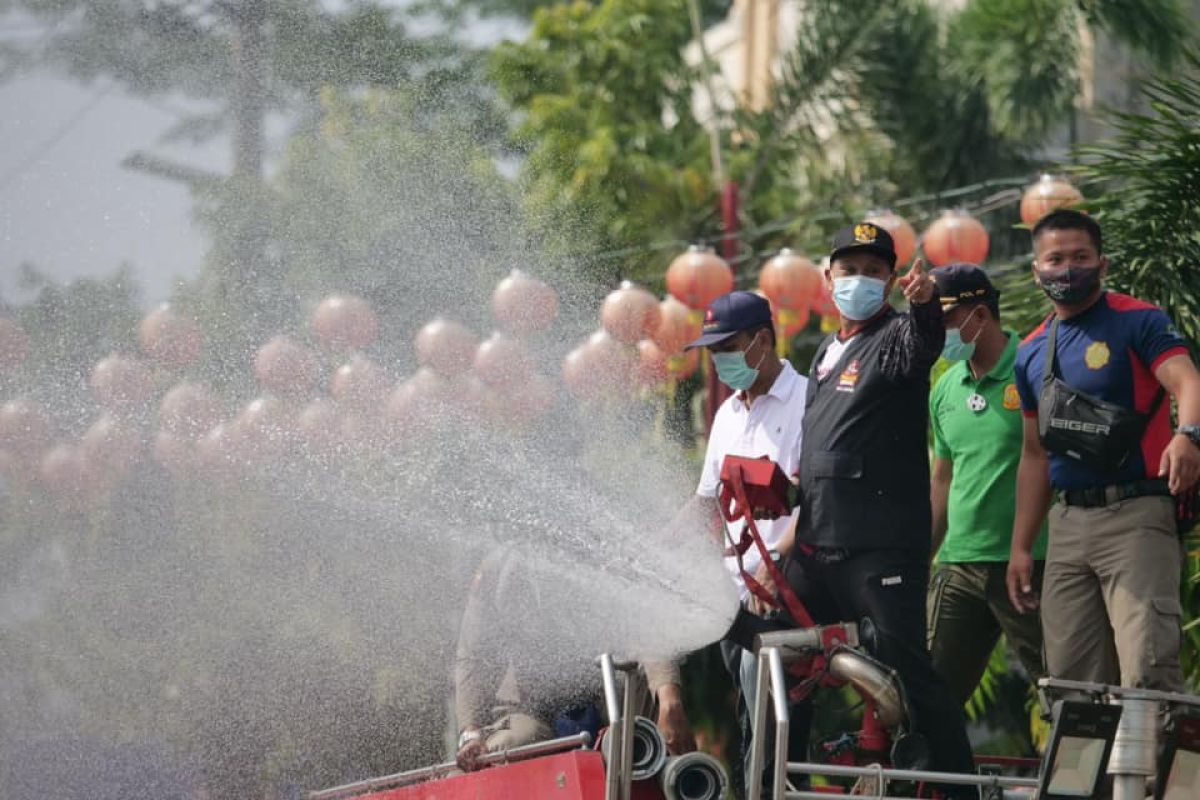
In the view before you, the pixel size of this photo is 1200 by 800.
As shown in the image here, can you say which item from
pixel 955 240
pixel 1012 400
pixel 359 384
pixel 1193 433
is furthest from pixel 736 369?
pixel 955 240

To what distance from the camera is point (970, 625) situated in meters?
7.09

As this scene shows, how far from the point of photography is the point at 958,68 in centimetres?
1939

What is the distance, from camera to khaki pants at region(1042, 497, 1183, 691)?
19.5ft

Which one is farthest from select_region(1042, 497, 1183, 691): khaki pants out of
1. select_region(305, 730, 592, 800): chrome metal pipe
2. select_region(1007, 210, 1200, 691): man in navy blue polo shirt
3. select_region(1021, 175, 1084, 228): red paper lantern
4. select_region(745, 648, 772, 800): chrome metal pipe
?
select_region(1021, 175, 1084, 228): red paper lantern

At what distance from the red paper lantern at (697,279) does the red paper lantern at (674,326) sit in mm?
86

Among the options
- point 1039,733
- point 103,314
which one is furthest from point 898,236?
point 103,314

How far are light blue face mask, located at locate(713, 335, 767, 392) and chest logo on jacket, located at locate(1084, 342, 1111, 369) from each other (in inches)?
50.6

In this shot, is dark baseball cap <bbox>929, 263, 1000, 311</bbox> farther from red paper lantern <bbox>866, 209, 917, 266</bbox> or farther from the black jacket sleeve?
red paper lantern <bbox>866, 209, 917, 266</bbox>

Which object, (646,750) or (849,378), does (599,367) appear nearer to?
(849,378)

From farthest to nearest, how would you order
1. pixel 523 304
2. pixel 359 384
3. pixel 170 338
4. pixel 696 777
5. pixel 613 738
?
pixel 523 304, pixel 359 384, pixel 170 338, pixel 696 777, pixel 613 738

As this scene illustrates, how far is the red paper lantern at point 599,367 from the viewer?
12.4m

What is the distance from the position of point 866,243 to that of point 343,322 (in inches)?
192

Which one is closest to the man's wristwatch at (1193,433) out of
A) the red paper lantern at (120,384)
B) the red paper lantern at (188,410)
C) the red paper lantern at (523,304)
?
the red paper lantern at (188,410)

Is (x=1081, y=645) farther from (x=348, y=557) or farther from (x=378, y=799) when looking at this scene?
(x=348, y=557)
